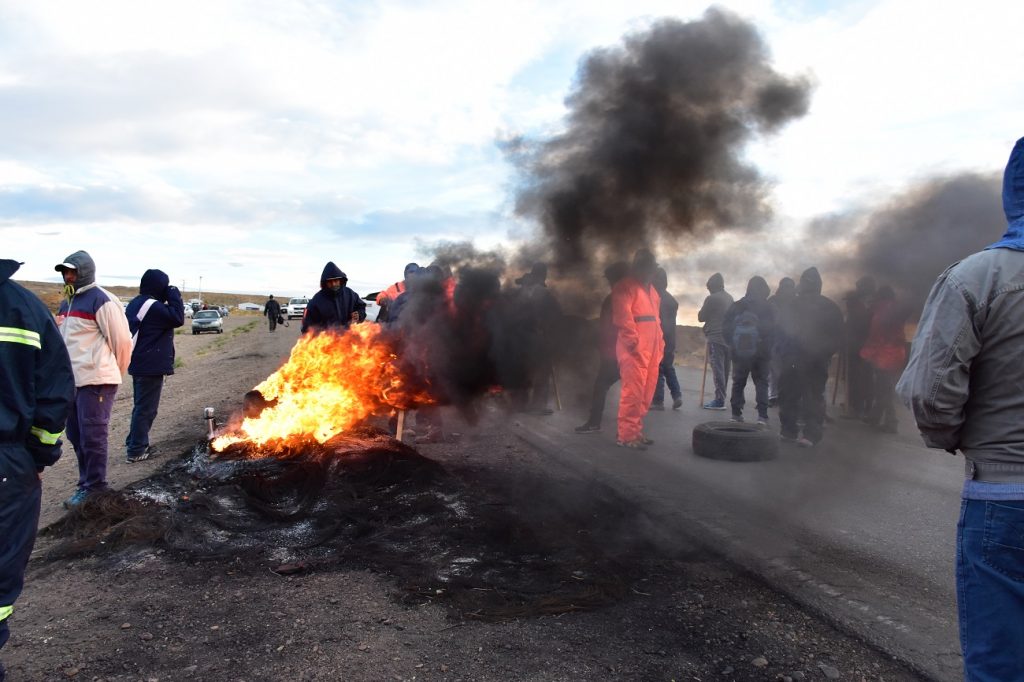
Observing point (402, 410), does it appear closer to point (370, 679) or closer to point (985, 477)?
point (370, 679)

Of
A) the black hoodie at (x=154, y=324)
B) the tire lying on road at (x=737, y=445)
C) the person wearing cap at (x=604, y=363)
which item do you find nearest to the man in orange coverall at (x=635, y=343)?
the person wearing cap at (x=604, y=363)

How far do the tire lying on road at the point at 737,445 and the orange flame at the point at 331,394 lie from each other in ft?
10.7

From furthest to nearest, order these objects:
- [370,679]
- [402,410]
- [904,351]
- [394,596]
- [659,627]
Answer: [904,351] → [402,410] → [394,596] → [659,627] → [370,679]

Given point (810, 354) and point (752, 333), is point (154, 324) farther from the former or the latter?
point (810, 354)

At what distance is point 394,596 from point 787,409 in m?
6.47

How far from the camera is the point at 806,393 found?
842 centimetres

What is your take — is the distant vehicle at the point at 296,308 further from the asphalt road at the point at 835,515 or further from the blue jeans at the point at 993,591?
the blue jeans at the point at 993,591

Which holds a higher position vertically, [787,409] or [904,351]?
[904,351]

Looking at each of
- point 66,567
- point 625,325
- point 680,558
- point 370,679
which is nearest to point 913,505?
point 680,558

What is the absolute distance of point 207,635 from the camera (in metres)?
3.49

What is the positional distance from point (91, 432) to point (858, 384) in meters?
10.2

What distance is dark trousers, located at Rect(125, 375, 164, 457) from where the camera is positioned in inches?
289

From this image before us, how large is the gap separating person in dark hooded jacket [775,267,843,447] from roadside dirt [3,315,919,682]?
13.8ft

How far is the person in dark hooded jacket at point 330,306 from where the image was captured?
818 centimetres
